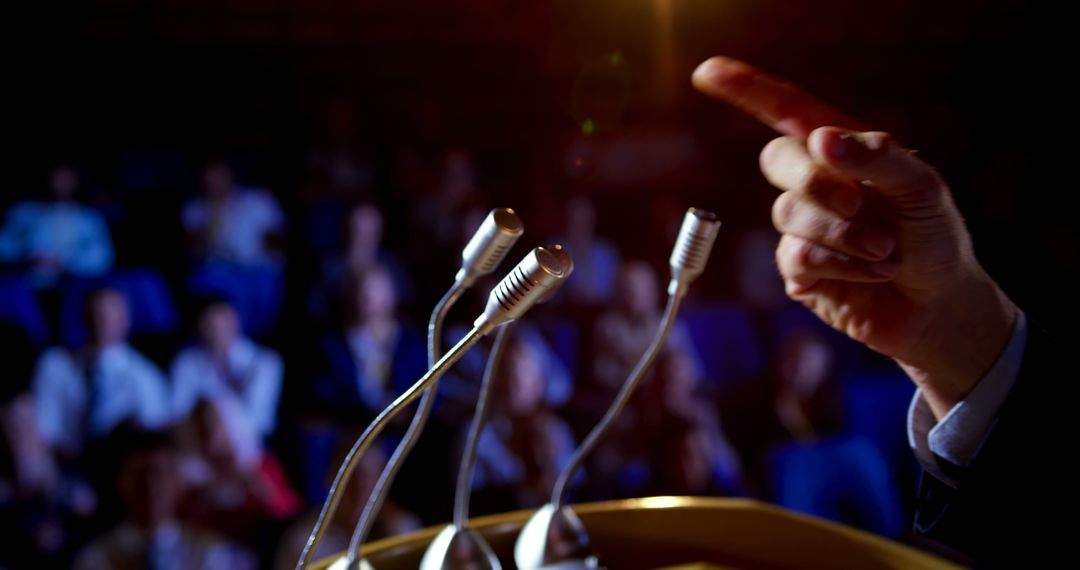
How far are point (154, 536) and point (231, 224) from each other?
1016 mm

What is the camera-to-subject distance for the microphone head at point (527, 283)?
1.32 ft

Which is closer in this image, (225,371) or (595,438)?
(595,438)

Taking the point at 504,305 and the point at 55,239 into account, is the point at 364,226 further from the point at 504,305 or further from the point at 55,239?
the point at 504,305

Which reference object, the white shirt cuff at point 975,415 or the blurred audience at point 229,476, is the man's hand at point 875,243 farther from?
the blurred audience at point 229,476

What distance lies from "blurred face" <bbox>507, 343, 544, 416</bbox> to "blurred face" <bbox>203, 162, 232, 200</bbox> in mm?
1109

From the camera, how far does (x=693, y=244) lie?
0.52 m

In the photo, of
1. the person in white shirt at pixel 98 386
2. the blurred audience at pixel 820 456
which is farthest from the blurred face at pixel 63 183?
the blurred audience at pixel 820 456

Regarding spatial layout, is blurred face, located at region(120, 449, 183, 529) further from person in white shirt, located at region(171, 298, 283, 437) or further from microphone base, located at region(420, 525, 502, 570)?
microphone base, located at region(420, 525, 502, 570)

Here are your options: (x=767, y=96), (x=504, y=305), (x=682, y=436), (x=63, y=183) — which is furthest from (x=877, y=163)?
(x=63, y=183)

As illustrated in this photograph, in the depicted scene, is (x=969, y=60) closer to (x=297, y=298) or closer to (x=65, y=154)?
(x=297, y=298)

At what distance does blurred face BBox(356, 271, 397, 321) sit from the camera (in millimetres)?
2529

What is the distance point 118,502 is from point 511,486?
3.52 ft

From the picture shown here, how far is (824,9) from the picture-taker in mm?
3920

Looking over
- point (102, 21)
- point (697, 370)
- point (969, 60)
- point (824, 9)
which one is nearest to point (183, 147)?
point (102, 21)
